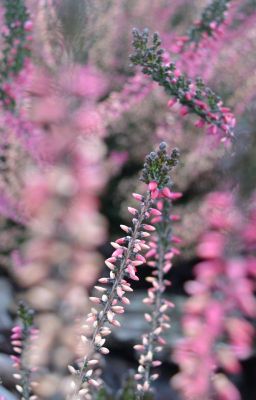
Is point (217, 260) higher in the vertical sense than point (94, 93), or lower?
lower

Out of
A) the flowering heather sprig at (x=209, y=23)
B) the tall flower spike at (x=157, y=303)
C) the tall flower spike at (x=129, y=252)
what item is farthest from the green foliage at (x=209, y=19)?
the tall flower spike at (x=129, y=252)

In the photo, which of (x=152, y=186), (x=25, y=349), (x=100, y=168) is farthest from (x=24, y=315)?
(x=100, y=168)

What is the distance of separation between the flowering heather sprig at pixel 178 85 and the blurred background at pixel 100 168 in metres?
0.06

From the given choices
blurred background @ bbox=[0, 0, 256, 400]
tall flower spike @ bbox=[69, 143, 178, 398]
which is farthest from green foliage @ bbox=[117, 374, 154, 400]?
tall flower spike @ bbox=[69, 143, 178, 398]

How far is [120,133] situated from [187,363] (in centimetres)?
133

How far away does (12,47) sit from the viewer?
1691 mm

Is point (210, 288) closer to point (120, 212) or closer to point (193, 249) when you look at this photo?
point (193, 249)

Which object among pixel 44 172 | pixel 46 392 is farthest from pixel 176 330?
pixel 46 392

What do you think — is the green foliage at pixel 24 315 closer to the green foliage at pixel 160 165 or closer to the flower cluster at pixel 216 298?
the flower cluster at pixel 216 298

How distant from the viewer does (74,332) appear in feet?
3.45

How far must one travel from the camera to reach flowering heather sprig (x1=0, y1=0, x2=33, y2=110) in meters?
1.61

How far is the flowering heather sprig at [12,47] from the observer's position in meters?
1.61

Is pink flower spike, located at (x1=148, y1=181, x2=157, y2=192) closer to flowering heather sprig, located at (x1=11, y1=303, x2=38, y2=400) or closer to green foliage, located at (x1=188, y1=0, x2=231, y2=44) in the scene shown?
flowering heather sprig, located at (x1=11, y1=303, x2=38, y2=400)

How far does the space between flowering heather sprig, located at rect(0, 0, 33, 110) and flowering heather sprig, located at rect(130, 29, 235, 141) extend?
0.60 m
